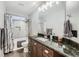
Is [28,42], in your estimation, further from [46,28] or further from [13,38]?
[46,28]

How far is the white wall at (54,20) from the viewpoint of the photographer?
183cm

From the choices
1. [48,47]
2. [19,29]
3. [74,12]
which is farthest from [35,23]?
[74,12]

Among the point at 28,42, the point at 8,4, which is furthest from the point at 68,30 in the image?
the point at 8,4

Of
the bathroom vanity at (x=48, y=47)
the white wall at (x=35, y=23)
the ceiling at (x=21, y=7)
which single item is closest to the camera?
the bathroom vanity at (x=48, y=47)

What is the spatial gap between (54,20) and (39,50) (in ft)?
2.32

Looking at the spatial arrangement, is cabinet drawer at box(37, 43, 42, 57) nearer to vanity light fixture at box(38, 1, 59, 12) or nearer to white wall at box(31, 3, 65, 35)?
white wall at box(31, 3, 65, 35)

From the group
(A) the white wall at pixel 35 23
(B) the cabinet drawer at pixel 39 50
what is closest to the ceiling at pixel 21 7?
(A) the white wall at pixel 35 23

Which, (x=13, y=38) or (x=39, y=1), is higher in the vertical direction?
(x=39, y=1)

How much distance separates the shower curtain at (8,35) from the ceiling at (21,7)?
0.49 ft

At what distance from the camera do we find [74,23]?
5.54ft

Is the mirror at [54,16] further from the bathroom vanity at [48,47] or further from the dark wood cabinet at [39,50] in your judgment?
the dark wood cabinet at [39,50]

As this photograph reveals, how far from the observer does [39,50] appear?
1.90 metres

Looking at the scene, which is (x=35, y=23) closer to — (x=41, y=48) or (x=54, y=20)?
(x=54, y=20)

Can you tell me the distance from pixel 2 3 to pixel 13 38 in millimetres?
688
